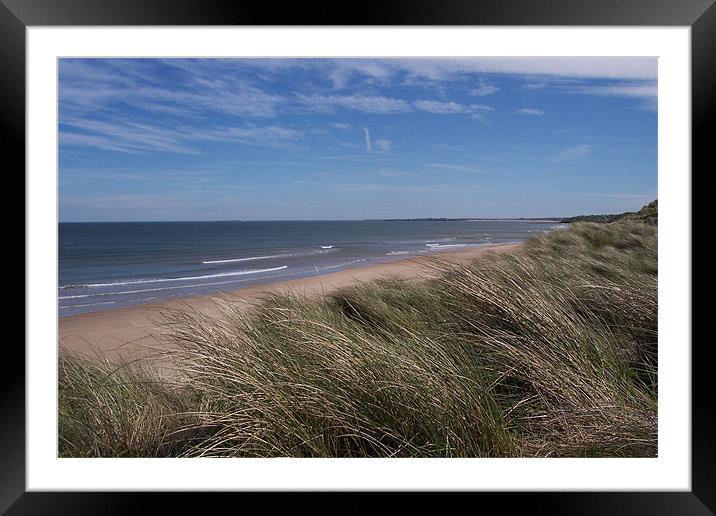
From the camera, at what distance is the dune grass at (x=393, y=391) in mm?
1561

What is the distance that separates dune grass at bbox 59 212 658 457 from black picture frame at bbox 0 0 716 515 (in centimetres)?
19

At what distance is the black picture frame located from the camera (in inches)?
52.8

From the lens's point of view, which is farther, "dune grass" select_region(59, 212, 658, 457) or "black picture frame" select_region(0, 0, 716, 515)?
"dune grass" select_region(59, 212, 658, 457)

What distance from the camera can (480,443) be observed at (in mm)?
1550

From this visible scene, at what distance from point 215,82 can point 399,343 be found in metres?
28.8

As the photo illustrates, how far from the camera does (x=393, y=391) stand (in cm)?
161
